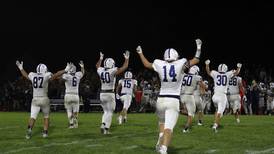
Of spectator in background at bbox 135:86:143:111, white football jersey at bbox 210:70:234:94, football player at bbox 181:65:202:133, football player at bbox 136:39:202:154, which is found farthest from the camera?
spectator in background at bbox 135:86:143:111

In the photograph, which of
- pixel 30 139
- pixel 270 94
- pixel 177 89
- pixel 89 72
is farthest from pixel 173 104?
pixel 89 72

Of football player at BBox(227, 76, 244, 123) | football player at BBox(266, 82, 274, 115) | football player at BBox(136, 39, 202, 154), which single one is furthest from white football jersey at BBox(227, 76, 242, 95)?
football player at BBox(136, 39, 202, 154)

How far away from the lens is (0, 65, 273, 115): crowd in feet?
106

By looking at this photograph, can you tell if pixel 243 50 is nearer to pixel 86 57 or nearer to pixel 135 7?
pixel 135 7

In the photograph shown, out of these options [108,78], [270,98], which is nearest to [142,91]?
[270,98]

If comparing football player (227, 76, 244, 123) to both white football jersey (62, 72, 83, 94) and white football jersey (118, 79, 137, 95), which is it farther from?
A: white football jersey (62, 72, 83, 94)

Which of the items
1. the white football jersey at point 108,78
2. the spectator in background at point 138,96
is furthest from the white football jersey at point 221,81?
the spectator in background at point 138,96

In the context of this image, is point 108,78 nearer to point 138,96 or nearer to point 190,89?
point 190,89

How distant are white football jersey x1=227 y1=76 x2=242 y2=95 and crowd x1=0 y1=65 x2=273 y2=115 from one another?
943cm

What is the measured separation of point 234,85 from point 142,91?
1209 centimetres

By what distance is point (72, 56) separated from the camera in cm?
4112

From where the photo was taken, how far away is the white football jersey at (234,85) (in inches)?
878

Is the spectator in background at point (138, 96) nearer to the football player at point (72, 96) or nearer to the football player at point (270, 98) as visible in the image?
the football player at point (270, 98)

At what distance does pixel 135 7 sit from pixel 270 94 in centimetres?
1316
